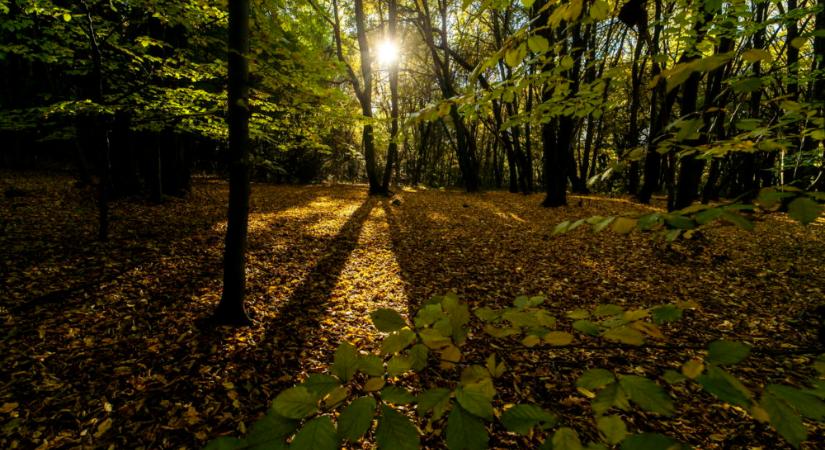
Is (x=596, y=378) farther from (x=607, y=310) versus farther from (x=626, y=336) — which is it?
(x=607, y=310)

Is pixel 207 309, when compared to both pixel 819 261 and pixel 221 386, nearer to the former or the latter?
pixel 221 386

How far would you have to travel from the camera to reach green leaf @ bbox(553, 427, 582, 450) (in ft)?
2.99

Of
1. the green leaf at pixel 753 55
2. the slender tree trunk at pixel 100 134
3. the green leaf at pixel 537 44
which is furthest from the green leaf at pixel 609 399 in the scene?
the slender tree trunk at pixel 100 134

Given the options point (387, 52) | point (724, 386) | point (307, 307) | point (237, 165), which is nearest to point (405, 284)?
→ point (307, 307)

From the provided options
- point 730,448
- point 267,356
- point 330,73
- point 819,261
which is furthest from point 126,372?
point 819,261

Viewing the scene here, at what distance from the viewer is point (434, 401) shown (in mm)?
958

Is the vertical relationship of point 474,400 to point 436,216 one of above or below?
above

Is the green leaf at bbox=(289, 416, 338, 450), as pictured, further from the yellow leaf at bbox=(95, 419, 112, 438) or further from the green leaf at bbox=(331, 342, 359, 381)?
the yellow leaf at bbox=(95, 419, 112, 438)

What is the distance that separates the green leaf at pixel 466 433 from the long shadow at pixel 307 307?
11.0 feet

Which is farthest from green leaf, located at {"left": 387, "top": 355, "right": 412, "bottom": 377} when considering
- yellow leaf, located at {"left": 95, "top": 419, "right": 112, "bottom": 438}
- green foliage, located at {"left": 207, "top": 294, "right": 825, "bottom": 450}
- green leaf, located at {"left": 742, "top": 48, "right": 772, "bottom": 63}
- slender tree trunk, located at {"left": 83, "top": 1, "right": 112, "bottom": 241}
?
slender tree trunk, located at {"left": 83, "top": 1, "right": 112, "bottom": 241}

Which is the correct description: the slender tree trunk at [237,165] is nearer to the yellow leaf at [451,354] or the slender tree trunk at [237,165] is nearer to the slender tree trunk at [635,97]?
the yellow leaf at [451,354]

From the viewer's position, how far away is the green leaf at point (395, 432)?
82cm

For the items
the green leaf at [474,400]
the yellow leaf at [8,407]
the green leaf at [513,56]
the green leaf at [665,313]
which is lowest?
the yellow leaf at [8,407]

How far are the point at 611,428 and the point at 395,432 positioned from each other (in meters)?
0.70
